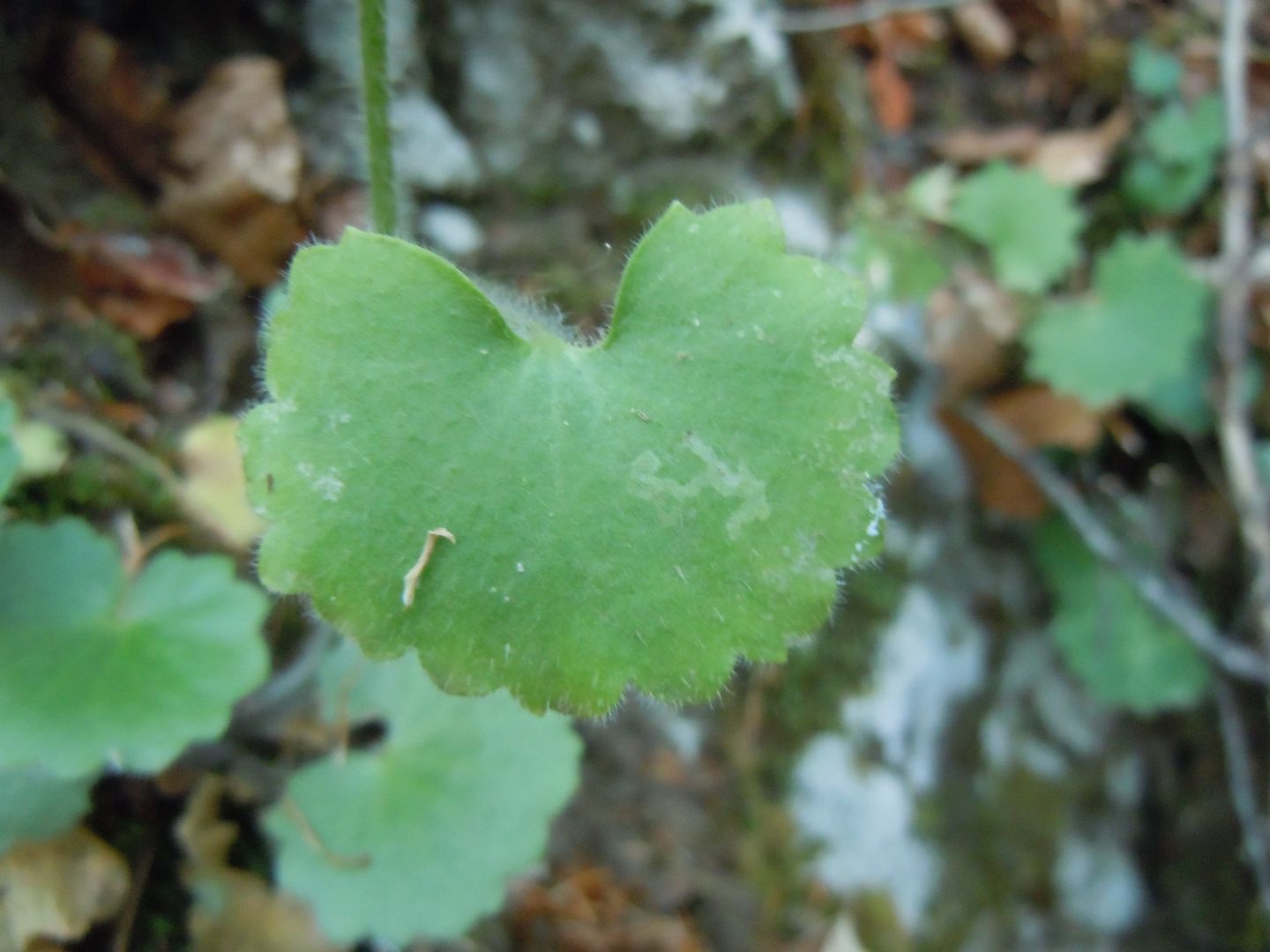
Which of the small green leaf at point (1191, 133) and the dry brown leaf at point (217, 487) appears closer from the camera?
the dry brown leaf at point (217, 487)

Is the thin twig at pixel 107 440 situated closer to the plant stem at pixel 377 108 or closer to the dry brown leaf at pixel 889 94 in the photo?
the plant stem at pixel 377 108

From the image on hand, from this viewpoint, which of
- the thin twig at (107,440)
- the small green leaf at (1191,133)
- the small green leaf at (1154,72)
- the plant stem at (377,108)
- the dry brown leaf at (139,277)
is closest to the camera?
the plant stem at (377,108)

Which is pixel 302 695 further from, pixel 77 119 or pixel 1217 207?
pixel 1217 207

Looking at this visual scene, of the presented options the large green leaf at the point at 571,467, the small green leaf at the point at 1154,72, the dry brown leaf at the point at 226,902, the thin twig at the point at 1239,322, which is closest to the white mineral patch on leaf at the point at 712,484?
the large green leaf at the point at 571,467

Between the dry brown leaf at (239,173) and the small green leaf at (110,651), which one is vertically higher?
the dry brown leaf at (239,173)

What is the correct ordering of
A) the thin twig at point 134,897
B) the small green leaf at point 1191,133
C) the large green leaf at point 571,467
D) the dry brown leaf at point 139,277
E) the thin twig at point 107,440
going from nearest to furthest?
the large green leaf at point 571,467 < the thin twig at point 134,897 < the thin twig at point 107,440 < the dry brown leaf at point 139,277 < the small green leaf at point 1191,133

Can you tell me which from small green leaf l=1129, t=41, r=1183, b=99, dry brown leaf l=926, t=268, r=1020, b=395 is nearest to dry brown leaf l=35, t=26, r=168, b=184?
dry brown leaf l=926, t=268, r=1020, b=395

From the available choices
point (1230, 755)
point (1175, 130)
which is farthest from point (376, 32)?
point (1230, 755)

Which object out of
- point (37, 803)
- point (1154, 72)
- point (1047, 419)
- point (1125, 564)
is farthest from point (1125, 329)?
point (37, 803)
